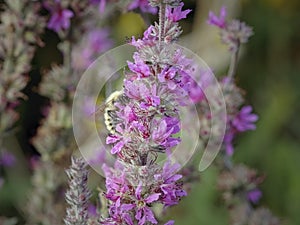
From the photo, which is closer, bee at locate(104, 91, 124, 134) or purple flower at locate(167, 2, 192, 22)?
purple flower at locate(167, 2, 192, 22)

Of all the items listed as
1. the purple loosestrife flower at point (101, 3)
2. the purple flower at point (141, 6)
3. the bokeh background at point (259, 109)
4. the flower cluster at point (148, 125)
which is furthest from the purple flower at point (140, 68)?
the bokeh background at point (259, 109)

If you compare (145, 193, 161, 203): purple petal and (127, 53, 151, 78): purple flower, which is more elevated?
(127, 53, 151, 78): purple flower

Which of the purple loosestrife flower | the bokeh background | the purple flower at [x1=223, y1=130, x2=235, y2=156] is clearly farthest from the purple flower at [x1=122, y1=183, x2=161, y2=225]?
the bokeh background

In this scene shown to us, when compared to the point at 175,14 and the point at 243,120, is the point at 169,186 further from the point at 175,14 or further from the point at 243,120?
the point at 243,120

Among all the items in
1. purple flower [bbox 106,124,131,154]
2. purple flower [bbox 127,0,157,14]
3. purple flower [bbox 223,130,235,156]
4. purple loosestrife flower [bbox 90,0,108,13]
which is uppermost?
purple flower [bbox 106,124,131,154]

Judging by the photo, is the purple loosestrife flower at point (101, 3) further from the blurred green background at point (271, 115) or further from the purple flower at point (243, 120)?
the blurred green background at point (271, 115)

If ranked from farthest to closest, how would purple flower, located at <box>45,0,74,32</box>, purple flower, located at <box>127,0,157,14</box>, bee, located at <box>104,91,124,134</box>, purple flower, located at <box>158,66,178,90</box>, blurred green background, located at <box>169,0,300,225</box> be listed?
blurred green background, located at <box>169,0,300,225</box>, purple flower, located at <box>45,0,74,32</box>, purple flower, located at <box>127,0,157,14</box>, bee, located at <box>104,91,124,134</box>, purple flower, located at <box>158,66,178,90</box>

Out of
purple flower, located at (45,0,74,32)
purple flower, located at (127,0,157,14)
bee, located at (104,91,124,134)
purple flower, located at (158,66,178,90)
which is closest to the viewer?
purple flower, located at (158,66,178,90)

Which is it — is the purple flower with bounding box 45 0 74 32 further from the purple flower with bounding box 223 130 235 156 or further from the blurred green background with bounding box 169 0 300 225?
the blurred green background with bounding box 169 0 300 225

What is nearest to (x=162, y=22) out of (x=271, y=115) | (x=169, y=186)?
(x=169, y=186)
